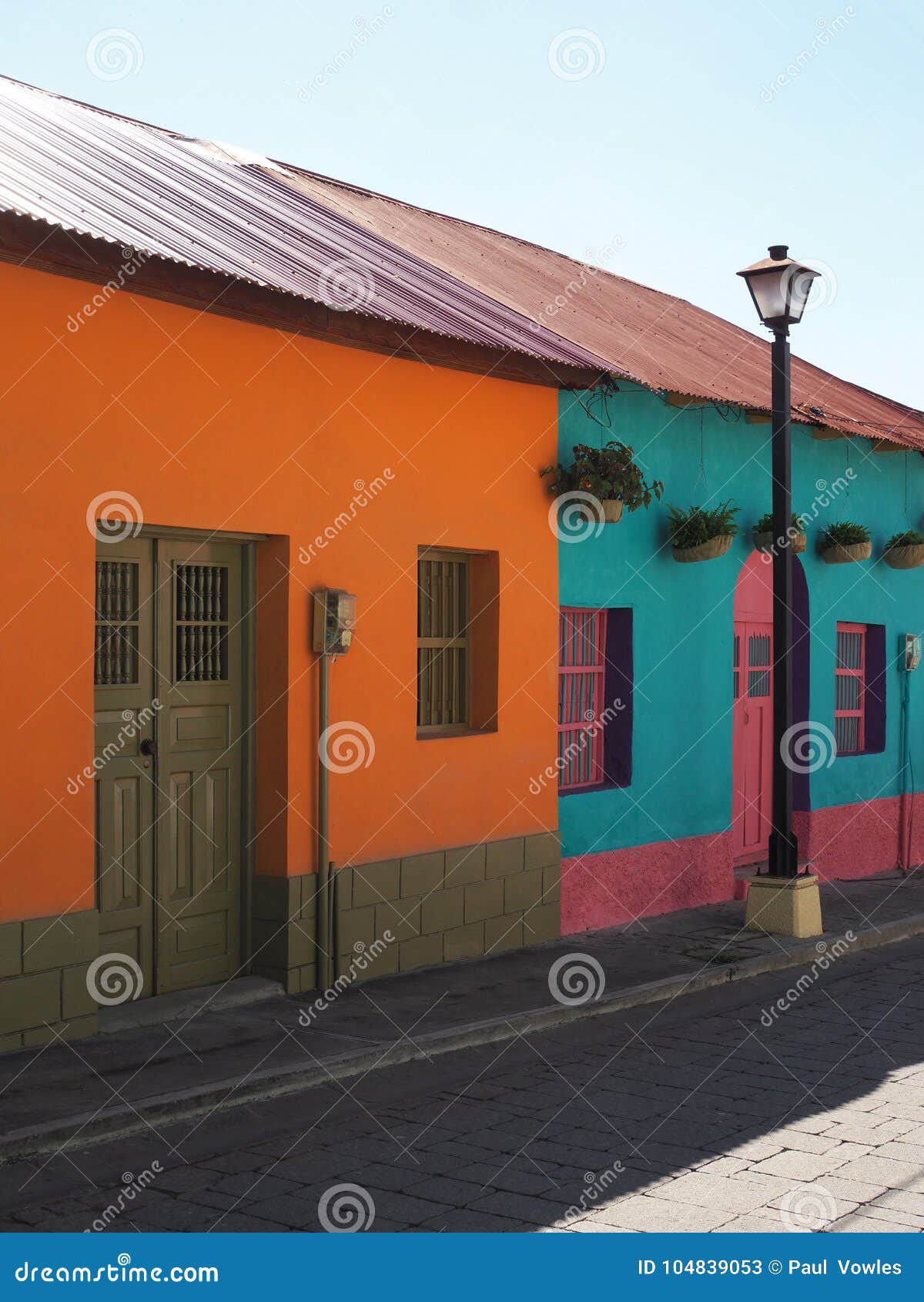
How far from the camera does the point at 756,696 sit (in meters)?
12.9

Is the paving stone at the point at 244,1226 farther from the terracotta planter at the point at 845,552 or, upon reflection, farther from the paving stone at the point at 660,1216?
the terracotta planter at the point at 845,552

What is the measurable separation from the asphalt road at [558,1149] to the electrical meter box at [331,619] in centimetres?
218

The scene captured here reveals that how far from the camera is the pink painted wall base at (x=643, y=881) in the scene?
1022 centimetres

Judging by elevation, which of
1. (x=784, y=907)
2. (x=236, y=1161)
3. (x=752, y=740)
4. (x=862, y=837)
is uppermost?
(x=752, y=740)

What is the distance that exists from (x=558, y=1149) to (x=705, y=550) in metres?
6.23

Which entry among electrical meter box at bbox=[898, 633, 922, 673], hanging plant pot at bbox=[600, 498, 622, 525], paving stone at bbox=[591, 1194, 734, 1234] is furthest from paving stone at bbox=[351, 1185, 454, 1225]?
electrical meter box at bbox=[898, 633, 922, 673]

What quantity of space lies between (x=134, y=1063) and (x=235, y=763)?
204 cm

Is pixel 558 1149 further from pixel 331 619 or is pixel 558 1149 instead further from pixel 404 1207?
pixel 331 619

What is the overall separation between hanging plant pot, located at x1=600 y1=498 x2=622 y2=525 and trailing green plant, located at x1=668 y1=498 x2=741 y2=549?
1.09 m

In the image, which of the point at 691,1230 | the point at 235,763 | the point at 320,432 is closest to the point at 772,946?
the point at 235,763

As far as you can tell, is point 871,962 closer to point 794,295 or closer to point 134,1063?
point 794,295

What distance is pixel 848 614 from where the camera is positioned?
13.8 meters

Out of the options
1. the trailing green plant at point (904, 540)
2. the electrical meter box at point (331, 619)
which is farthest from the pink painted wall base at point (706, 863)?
the electrical meter box at point (331, 619)

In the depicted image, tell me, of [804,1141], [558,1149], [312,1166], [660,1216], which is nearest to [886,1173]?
[804,1141]
